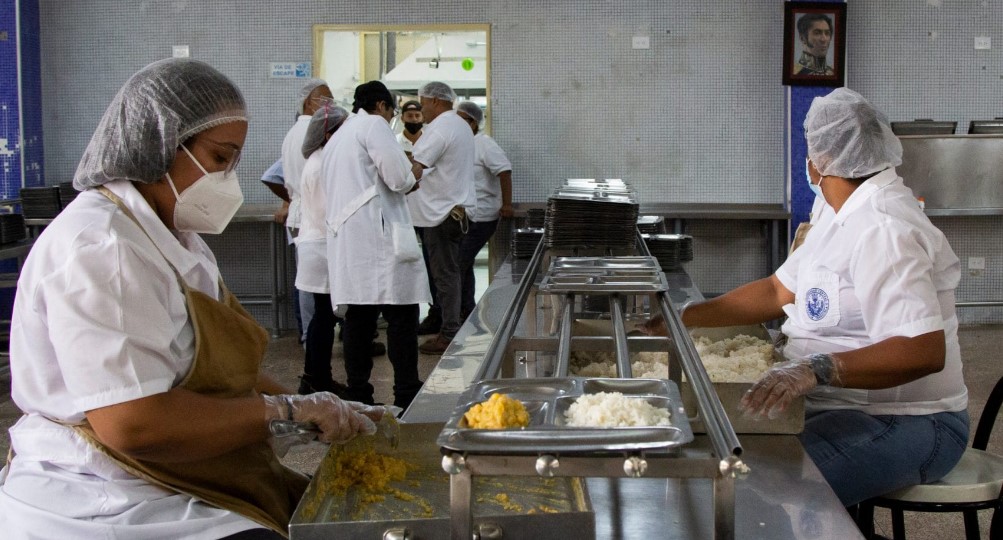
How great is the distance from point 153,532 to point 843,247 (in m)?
1.48

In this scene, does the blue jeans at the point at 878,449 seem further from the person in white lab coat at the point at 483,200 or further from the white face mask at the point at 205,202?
the person in white lab coat at the point at 483,200

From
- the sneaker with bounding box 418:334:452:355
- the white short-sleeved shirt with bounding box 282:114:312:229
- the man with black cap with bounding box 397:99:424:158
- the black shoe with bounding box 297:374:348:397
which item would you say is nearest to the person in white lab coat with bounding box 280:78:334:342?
the white short-sleeved shirt with bounding box 282:114:312:229

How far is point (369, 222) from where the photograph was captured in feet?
14.2

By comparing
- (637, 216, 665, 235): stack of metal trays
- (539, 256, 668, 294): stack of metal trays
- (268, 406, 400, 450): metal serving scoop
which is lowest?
(268, 406, 400, 450): metal serving scoop

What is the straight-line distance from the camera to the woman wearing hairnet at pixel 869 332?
1.93m

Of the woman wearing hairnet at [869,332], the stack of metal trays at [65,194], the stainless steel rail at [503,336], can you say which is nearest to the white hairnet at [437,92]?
the stack of metal trays at [65,194]

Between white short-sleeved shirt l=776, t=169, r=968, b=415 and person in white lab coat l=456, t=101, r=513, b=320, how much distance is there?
173 inches

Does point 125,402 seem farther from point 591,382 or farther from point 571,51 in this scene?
point 571,51

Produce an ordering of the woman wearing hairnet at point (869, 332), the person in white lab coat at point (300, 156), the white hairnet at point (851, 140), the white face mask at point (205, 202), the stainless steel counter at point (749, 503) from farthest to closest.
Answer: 1. the person in white lab coat at point (300, 156)
2. the white hairnet at point (851, 140)
3. the woman wearing hairnet at point (869, 332)
4. the white face mask at point (205, 202)
5. the stainless steel counter at point (749, 503)

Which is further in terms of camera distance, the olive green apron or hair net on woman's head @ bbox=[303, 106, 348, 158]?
hair net on woman's head @ bbox=[303, 106, 348, 158]

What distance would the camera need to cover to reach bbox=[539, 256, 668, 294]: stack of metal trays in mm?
2121

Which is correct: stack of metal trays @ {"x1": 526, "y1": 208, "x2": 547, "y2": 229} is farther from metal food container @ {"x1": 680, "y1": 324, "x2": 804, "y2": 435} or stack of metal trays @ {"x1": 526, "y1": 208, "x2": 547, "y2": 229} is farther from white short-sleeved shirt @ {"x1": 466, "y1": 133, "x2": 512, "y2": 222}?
metal food container @ {"x1": 680, "y1": 324, "x2": 804, "y2": 435}

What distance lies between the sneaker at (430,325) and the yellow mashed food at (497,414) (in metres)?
5.38

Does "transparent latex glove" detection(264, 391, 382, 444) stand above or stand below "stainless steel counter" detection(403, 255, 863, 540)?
above
